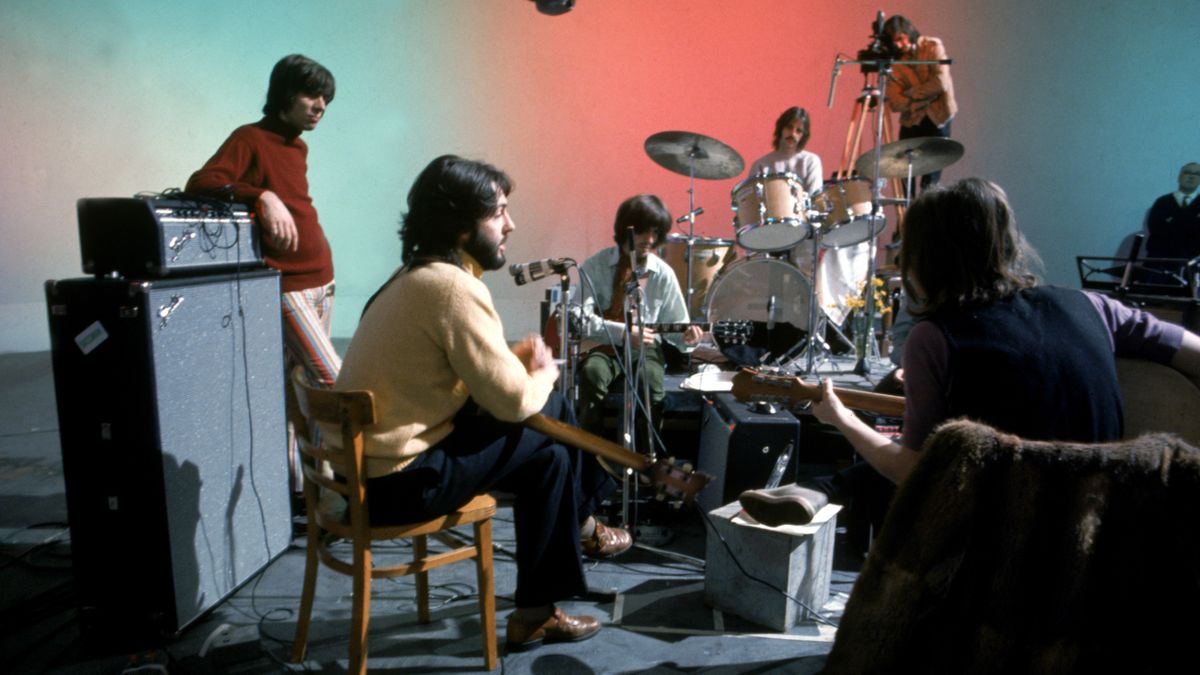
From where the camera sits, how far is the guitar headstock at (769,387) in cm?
212

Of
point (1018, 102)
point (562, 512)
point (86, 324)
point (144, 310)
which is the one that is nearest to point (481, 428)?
point (562, 512)

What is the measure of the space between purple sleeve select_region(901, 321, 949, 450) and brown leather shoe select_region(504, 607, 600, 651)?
112 cm

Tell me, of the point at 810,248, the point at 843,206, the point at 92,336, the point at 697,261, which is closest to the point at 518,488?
the point at 92,336

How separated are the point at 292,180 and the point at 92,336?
1078 mm

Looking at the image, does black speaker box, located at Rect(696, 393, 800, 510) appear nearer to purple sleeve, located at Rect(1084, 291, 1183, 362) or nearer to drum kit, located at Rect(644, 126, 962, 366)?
purple sleeve, located at Rect(1084, 291, 1183, 362)

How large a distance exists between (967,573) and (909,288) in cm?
75

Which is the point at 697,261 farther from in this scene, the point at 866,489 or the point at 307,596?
the point at 307,596

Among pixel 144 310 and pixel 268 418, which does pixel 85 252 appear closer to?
pixel 144 310

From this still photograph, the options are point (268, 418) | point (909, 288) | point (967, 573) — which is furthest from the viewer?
point (268, 418)

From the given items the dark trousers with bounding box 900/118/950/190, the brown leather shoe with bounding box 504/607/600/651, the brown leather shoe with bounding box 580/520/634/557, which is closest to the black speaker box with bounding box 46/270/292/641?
the brown leather shoe with bounding box 504/607/600/651

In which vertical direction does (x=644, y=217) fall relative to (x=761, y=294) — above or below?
above

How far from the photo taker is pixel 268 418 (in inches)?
100

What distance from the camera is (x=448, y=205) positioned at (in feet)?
6.59

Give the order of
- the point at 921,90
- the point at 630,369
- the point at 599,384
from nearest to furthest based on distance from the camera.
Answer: the point at 630,369 < the point at 599,384 < the point at 921,90
